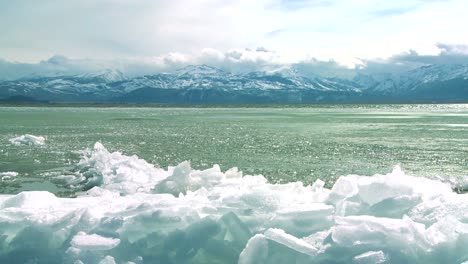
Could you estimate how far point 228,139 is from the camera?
3247 centimetres

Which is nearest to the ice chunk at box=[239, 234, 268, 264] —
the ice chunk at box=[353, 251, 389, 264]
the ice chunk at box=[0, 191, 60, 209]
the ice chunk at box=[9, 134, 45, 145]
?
the ice chunk at box=[353, 251, 389, 264]

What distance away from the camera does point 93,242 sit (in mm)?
6539

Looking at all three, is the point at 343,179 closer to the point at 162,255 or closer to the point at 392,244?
the point at 392,244

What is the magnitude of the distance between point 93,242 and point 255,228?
224cm

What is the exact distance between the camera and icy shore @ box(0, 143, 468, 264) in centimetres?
625

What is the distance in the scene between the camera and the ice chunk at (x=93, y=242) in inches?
255

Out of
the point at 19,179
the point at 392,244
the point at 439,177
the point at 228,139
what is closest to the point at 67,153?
the point at 19,179

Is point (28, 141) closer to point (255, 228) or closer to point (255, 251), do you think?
point (255, 228)

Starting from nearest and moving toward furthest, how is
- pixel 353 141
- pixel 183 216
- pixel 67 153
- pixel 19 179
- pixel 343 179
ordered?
pixel 183 216, pixel 343 179, pixel 19 179, pixel 67 153, pixel 353 141

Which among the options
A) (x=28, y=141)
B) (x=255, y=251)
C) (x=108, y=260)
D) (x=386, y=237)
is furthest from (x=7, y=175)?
(x=386, y=237)

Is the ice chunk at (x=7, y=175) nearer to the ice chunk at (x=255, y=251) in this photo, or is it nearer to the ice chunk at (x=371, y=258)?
the ice chunk at (x=255, y=251)

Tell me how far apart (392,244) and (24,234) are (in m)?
5.01

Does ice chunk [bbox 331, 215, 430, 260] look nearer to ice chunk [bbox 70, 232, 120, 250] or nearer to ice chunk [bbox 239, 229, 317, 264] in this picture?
ice chunk [bbox 239, 229, 317, 264]

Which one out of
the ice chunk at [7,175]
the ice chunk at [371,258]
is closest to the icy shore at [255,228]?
the ice chunk at [371,258]
